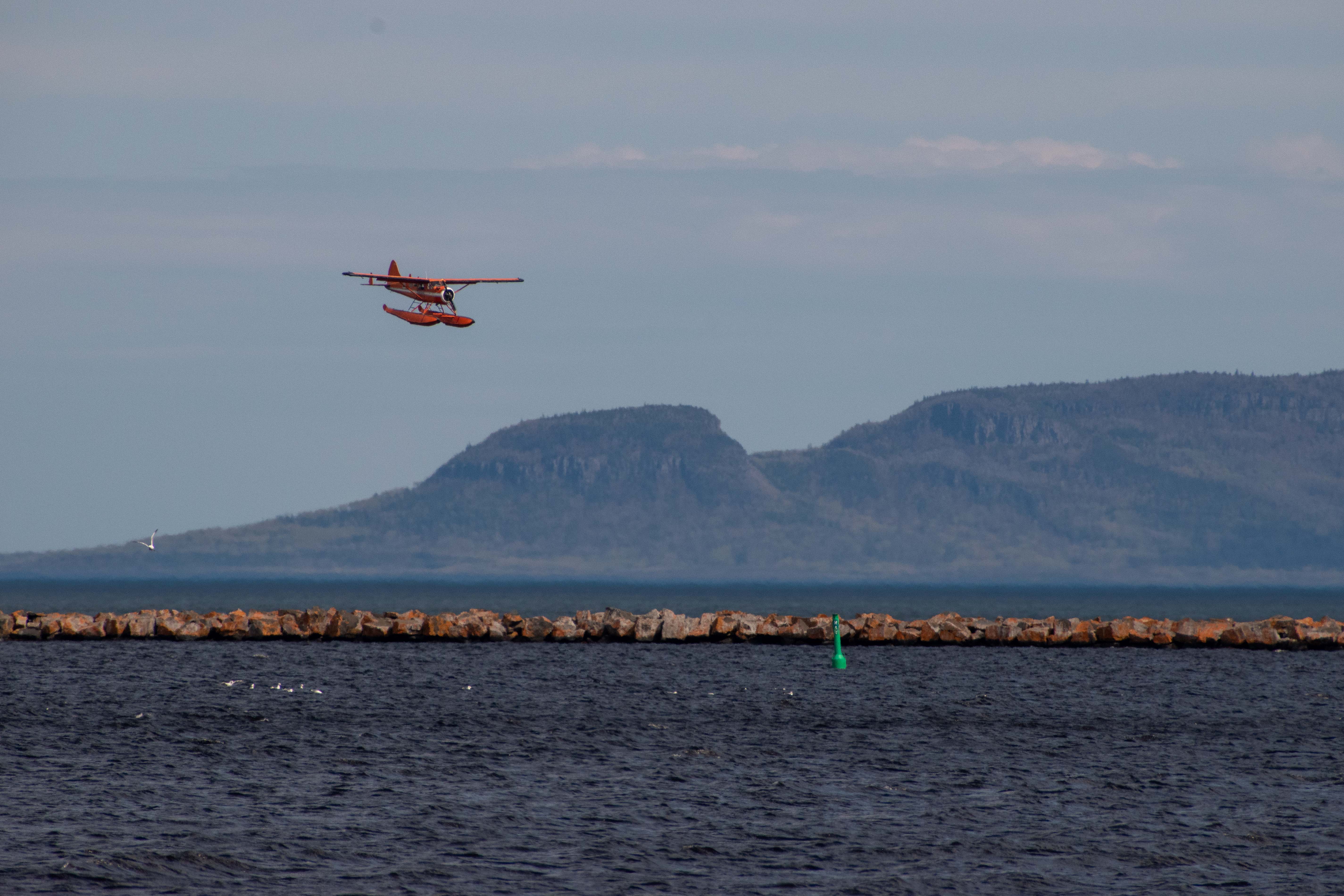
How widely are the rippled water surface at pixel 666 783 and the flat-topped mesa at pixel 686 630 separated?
1457 cm

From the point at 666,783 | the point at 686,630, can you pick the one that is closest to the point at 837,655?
the point at 686,630

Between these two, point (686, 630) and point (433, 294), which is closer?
point (433, 294)

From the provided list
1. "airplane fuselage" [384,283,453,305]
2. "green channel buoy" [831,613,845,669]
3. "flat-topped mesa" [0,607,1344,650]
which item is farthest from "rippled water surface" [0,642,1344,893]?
"airplane fuselage" [384,283,453,305]

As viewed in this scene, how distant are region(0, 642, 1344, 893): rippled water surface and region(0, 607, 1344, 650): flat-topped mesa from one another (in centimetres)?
1457

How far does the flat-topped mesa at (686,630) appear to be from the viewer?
64312mm

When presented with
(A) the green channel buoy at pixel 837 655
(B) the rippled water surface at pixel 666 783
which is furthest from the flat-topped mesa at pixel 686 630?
(B) the rippled water surface at pixel 666 783

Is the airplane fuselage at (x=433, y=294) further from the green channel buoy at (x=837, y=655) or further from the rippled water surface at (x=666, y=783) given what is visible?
the green channel buoy at (x=837, y=655)

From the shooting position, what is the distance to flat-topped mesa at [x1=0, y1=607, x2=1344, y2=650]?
6431 centimetres

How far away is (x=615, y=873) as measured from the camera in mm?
20828

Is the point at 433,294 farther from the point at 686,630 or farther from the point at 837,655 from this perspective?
the point at 837,655

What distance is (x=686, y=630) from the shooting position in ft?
219

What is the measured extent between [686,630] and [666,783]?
127 feet

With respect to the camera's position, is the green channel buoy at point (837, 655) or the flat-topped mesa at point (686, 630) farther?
the flat-topped mesa at point (686, 630)

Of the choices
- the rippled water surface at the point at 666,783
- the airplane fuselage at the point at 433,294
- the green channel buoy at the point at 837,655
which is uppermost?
the airplane fuselage at the point at 433,294
